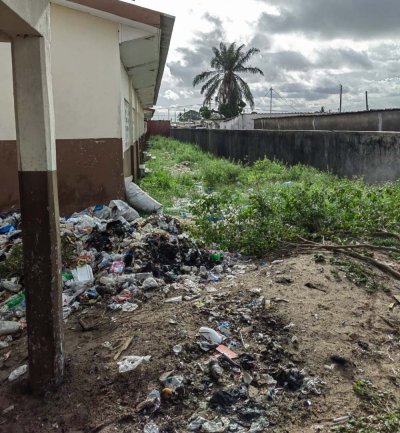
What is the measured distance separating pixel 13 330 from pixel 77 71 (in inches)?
166

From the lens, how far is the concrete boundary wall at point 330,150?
27.4 ft

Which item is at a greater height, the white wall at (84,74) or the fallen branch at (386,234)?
the white wall at (84,74)

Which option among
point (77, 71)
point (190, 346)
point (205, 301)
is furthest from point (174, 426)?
point (77, 71)

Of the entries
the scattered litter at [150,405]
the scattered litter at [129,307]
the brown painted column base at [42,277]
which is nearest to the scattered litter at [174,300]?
the scattered litter at [129,307]

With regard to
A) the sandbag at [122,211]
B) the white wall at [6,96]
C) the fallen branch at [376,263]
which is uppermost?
the white wall at [6,96]

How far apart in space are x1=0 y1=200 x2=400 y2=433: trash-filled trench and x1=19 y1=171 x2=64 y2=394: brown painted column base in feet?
0.53

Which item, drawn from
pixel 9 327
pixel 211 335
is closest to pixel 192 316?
pixel 211 335

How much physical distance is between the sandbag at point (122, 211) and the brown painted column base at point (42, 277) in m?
3.79

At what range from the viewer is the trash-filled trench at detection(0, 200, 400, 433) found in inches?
106

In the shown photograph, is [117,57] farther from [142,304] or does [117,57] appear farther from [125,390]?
[125,390]

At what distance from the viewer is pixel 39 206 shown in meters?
2.81

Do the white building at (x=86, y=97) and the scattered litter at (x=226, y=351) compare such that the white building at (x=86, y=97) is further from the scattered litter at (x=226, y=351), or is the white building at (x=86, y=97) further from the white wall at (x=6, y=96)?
the scattered litter at (x=226, y=351)

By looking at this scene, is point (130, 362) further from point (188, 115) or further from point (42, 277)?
point (188, 115)

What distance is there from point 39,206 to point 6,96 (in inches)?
185
